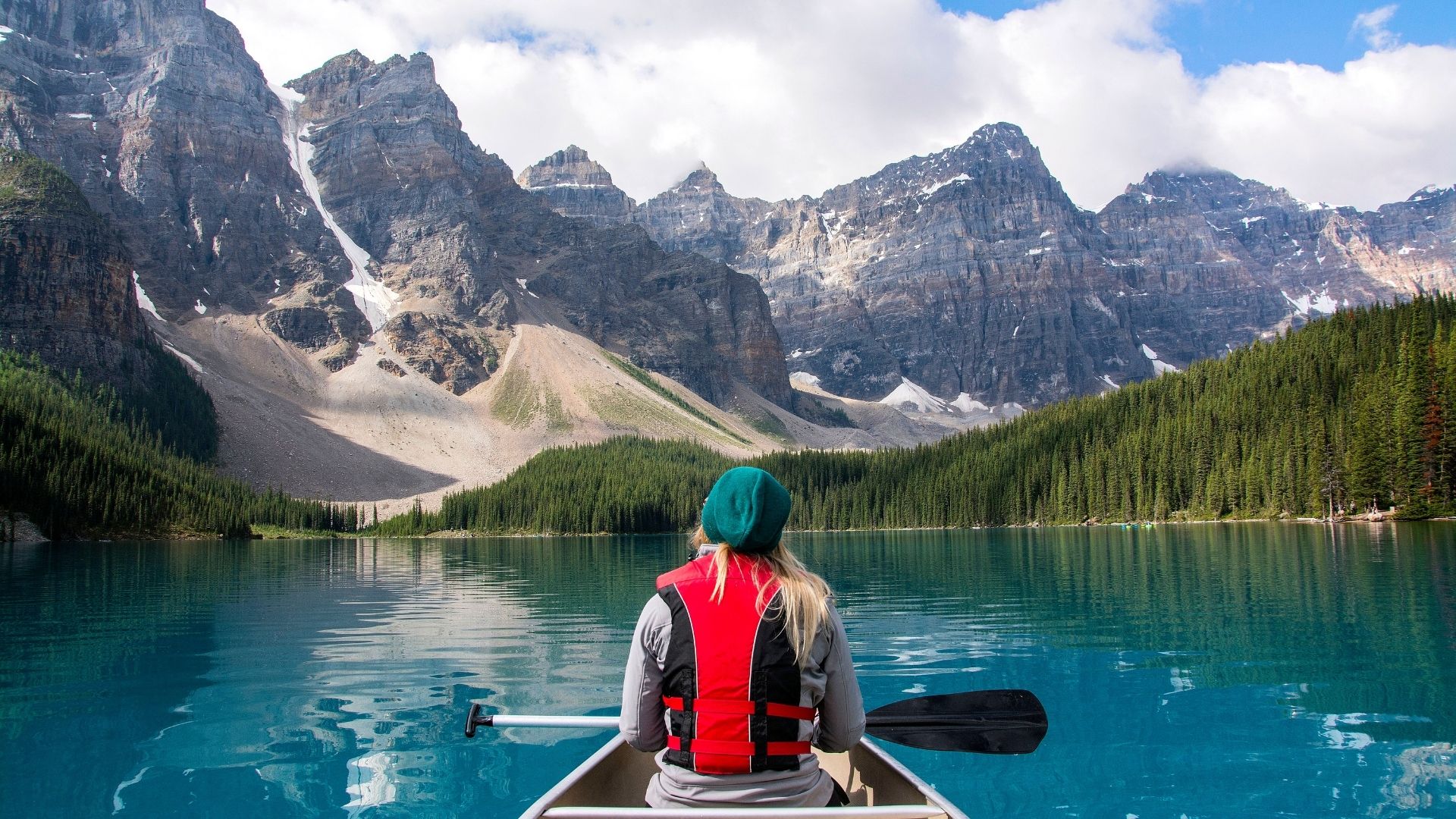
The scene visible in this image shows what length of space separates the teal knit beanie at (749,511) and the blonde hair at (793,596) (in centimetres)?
14

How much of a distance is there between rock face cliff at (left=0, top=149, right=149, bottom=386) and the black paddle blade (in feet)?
635

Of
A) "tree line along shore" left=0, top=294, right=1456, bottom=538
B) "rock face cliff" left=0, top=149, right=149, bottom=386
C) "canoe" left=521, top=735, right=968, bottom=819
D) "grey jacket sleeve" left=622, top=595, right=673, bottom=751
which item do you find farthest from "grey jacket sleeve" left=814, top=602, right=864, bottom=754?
"rock face cliff" left=0, top=149, right=149, bottom=386

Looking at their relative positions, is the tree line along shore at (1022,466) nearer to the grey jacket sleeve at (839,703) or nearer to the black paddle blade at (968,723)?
the black paddle blade at (968,723)

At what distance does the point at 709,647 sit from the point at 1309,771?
1043 cm

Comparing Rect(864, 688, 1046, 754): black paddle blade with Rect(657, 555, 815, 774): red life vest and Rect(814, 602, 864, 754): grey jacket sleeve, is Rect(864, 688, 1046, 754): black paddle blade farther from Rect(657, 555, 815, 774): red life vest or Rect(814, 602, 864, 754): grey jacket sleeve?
Rect(657, 555, 815, 774): red life vest

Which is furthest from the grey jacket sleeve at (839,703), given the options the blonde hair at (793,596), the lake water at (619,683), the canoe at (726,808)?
the lake water at (619,683)

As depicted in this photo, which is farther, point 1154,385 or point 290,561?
point 1154,385

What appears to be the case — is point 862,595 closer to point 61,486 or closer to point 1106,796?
point 1106,796

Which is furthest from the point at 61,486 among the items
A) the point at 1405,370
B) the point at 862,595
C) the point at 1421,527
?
the point at 1405,370

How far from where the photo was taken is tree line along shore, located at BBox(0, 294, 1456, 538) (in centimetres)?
8250

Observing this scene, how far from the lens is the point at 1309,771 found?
41.8 feet

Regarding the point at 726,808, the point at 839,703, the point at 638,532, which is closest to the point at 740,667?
the point at 839,703

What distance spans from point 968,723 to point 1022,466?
4898 inches

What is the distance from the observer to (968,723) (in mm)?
9938
